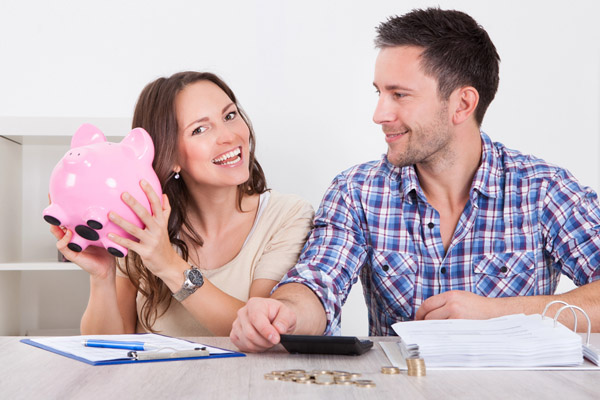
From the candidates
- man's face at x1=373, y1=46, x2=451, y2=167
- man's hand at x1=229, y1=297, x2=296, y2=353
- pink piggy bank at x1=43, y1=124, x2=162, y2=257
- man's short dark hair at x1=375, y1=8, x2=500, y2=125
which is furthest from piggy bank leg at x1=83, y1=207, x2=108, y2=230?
man's short dark hair at x1=375, y1=8, x2=500, y2=125

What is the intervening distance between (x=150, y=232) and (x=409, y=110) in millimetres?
796

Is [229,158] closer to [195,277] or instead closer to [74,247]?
[195,277]

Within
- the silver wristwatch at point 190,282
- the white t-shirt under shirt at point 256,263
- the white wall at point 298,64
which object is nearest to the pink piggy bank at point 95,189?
the silver wristwatch at point 190,282

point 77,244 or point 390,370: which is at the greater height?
point 77,244

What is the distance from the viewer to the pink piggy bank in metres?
1.32

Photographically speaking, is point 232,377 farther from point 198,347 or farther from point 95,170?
point 95,170

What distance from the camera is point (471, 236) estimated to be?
1.73m

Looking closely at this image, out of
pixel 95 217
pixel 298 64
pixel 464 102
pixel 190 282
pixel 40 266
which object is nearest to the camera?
pixel 95 217

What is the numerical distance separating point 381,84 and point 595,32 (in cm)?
133

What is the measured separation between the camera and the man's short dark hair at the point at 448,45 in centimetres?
178

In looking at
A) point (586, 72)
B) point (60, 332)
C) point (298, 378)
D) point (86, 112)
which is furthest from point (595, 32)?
point (60, 332)

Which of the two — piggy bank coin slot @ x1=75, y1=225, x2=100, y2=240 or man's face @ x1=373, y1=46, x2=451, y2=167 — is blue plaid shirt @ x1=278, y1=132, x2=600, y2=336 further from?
piggy bank coin slot @ x1=75, y1=225, x2=100, y2=240

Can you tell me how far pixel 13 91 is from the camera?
8.50ft

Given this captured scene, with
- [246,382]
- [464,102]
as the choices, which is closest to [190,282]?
[246,382]
